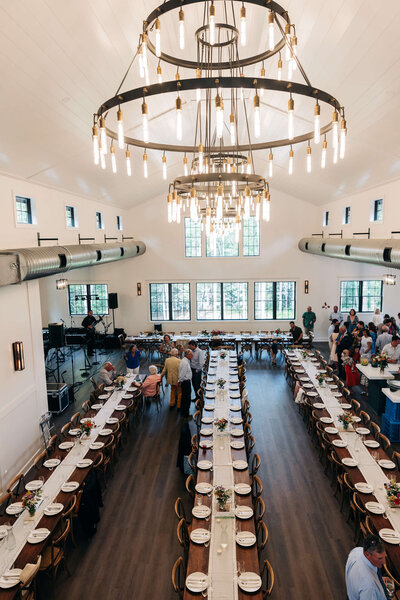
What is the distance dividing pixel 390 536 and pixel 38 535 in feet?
15.3

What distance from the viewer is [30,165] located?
8078 mm

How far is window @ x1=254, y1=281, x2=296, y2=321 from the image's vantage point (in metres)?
18.3

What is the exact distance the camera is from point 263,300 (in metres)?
18.5

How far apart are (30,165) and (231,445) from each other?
6816 mm

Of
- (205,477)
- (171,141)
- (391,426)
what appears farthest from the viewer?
(171,141)

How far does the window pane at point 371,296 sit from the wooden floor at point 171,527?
32.6 ft

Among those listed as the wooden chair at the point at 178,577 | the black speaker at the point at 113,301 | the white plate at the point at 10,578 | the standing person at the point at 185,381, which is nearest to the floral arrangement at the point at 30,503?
the white plate at the point at 10,578

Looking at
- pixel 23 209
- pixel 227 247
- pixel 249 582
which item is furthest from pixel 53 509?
pixel 227 247

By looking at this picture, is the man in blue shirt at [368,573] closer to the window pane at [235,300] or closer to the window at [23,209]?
the window at [23,209]

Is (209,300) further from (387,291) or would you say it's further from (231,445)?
(231,445)

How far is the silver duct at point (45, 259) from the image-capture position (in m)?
6.80

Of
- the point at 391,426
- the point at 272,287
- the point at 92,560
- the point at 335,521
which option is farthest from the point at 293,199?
the point at 92,560

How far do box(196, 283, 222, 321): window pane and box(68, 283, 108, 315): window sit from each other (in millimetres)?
4477

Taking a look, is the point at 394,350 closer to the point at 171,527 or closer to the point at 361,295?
the point at 361,295
